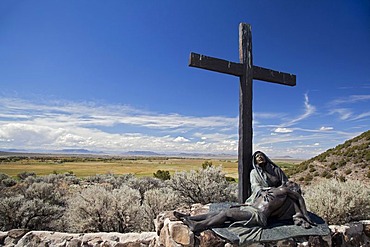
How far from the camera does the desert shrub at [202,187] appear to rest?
1004cm

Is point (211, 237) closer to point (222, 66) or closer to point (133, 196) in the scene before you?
point (222, 66)

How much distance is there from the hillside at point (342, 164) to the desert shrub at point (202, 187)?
10.3m

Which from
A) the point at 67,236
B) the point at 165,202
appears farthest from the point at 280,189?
the point at 165,202

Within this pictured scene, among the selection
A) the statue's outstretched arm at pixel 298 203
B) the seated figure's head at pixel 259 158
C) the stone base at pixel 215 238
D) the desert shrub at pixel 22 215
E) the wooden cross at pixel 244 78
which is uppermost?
the wooden cross at pixel 244 78

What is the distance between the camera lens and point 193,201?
10.1 meters

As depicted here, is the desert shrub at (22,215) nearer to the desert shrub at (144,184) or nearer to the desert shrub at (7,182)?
the desert shrub at (144,184)

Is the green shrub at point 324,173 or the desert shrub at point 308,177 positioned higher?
the green shrub at point 324,173

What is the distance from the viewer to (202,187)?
10227 mm

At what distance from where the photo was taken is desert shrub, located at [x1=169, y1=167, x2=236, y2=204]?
32.9 ft

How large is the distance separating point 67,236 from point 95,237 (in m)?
0.46

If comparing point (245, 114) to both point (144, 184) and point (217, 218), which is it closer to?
point (217, 218)

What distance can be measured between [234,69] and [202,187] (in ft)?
20.9

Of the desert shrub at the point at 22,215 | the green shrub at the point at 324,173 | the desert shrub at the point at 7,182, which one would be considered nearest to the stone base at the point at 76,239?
the desert shrub at the point at 22,215

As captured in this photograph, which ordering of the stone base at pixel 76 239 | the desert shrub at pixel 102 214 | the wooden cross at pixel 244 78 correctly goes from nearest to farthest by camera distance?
1. the stone base at pixel 76 239
2. the wooden cross at pixel 244 78
3. the desert shrub at pixel 102 214
